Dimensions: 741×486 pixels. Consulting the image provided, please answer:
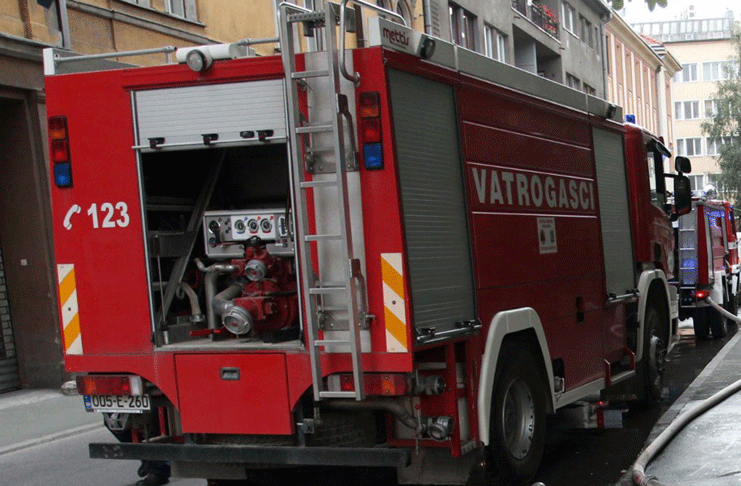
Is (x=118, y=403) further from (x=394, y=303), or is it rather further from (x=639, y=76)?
(x=639, y=76)

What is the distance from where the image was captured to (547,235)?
25.1ft

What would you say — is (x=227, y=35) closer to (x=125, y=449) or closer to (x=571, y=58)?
(x=125, y=449)

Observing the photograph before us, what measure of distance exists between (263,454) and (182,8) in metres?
12.3

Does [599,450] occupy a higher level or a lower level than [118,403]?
lower

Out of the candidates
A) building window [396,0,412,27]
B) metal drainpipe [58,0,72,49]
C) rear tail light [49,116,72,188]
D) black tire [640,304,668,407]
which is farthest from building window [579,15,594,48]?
rear tail light [49,116,72,188]

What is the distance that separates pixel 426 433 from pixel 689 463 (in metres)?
2.34

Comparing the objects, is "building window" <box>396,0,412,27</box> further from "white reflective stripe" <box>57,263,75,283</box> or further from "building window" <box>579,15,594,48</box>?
"building window" <box>579,15,594,48</box>

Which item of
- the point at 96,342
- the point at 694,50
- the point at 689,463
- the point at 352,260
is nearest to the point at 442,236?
the point at 352,260

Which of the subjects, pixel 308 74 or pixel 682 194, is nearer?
pixel 308 74

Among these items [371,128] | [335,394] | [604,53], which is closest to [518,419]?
[335,394]

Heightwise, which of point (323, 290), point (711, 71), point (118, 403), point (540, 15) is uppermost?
point (711, 71)


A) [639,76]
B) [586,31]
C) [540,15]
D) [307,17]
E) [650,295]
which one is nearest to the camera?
[307,17]

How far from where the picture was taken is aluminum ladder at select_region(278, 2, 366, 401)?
562cm

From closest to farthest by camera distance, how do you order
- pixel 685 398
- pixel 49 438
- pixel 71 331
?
pixel 71 331 → pixel 685 398 → pixel 49 438
